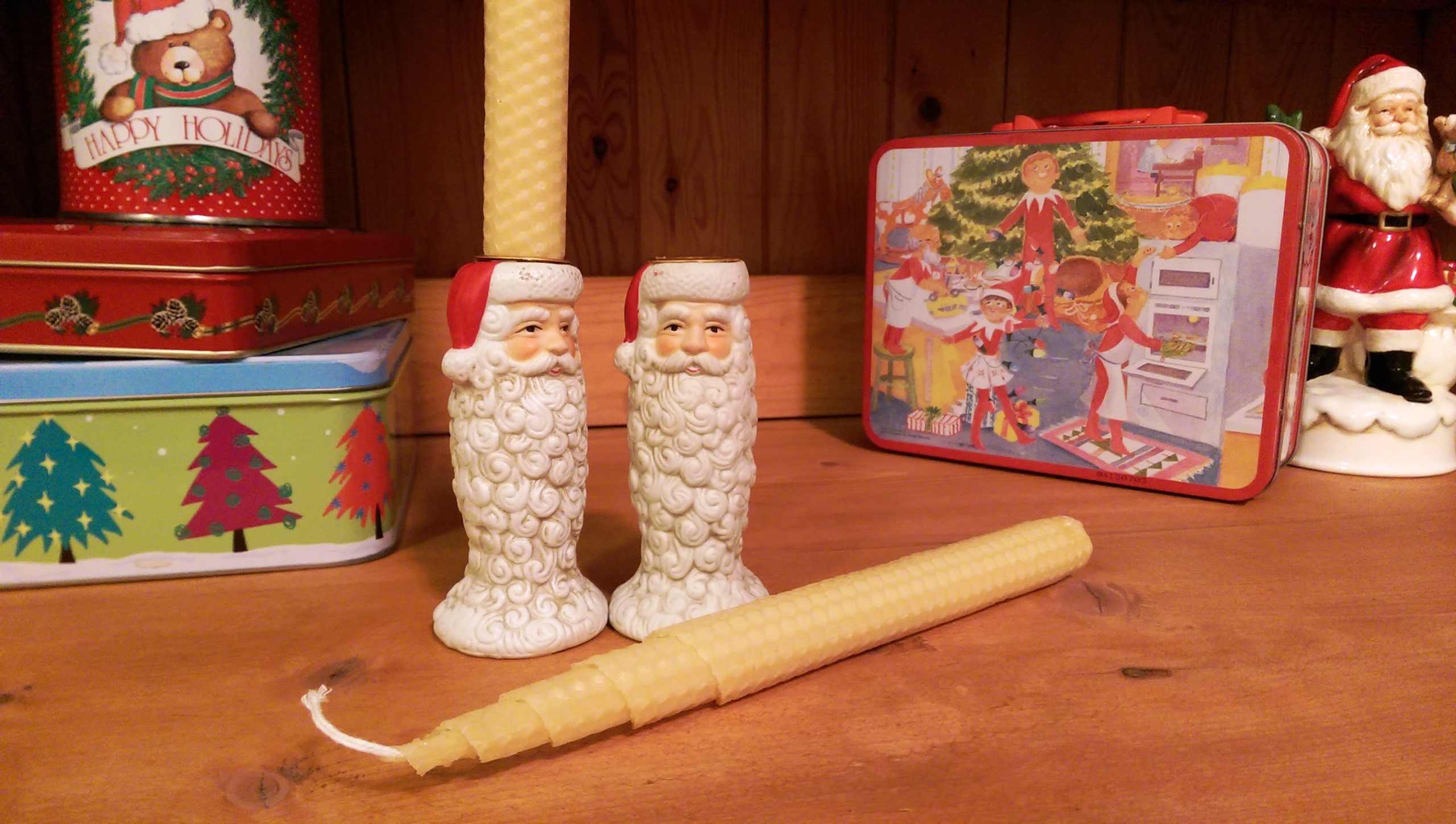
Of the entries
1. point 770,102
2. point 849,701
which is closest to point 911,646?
point 849,701

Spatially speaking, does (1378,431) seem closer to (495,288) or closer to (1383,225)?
(1383,225)

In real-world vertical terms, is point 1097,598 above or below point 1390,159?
below

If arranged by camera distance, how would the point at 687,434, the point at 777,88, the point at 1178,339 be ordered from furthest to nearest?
the point at 777,88
the point at 1178,339
the point at 687,434

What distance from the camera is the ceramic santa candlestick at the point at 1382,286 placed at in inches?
28.7

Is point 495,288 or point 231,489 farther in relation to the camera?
point 231,489

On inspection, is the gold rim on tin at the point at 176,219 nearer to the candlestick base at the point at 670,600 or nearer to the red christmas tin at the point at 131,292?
the red christmas tin at the point at 131,292

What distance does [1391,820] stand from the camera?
0.33 m

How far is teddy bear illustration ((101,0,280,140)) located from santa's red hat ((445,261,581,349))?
0.96 feet

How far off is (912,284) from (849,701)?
0.45 meters

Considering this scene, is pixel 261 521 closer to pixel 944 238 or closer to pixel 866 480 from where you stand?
pixel 866 480

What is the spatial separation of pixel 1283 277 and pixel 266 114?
677mm

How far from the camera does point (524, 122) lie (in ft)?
1.39

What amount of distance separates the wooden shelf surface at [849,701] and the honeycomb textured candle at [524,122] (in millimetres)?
198

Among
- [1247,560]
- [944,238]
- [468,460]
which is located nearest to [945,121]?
[944,238]
